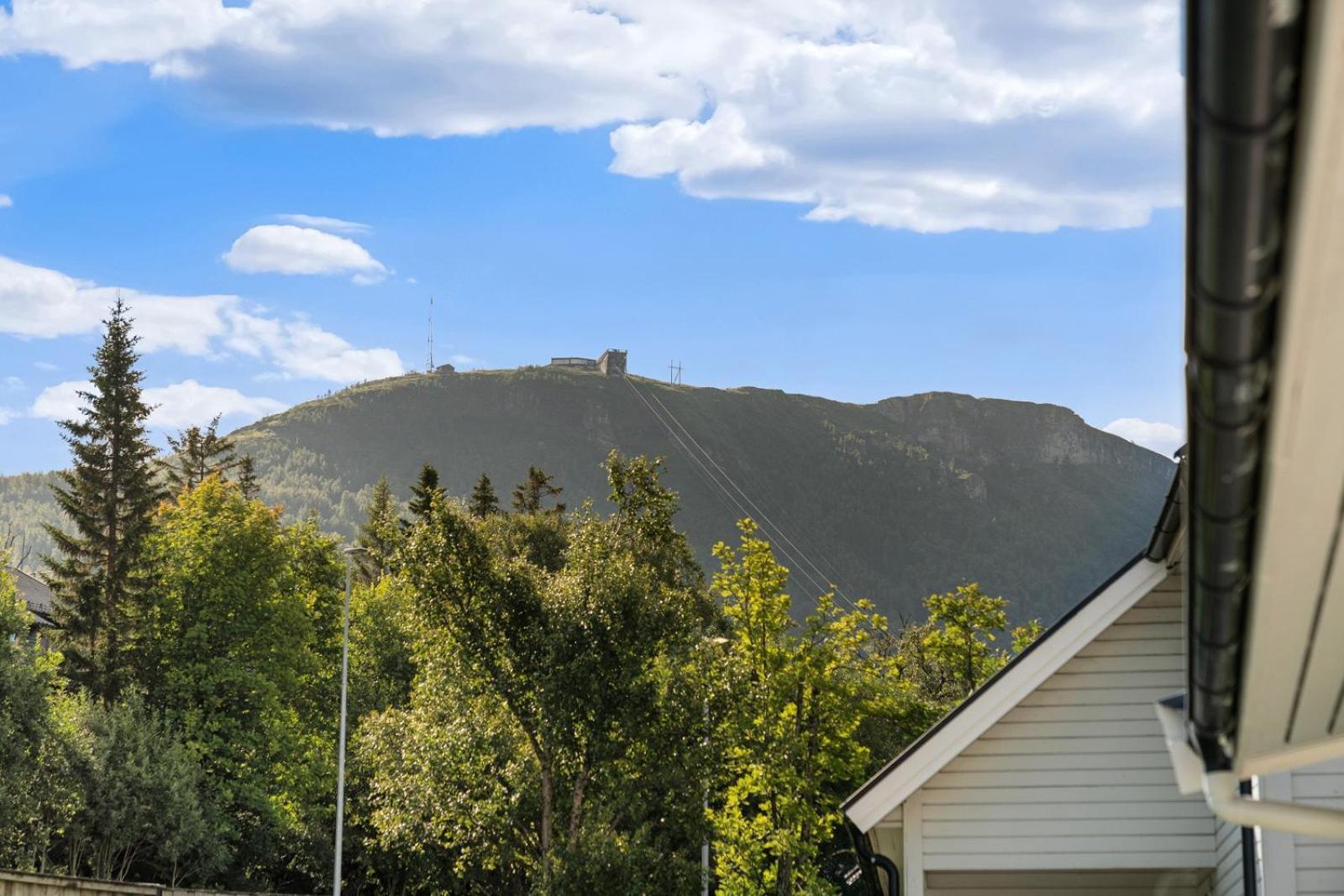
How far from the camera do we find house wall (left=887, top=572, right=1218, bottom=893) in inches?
486

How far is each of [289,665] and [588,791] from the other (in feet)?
84.6

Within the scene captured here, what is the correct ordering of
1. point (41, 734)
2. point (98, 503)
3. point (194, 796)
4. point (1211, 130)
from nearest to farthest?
point (1211, 130)
point (41, 734)
point (194, 796)
point (98, 503)

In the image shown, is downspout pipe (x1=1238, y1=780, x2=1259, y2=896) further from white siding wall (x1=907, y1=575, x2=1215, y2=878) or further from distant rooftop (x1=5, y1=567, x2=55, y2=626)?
distant rooftop (x1=5, y1=567, x2=55, y2=626)

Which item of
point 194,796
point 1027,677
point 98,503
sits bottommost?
point 194,796

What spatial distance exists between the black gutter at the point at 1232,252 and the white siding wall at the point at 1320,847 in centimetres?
837

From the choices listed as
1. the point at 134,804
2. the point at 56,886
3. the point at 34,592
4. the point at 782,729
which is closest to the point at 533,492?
the point at 34,592

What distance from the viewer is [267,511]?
6050cm

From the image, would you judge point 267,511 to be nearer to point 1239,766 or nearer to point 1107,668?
point 1107,668

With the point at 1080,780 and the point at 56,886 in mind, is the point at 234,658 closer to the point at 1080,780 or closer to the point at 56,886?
the point at 56,886

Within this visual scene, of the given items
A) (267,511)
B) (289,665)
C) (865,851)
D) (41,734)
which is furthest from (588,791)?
(267,511)

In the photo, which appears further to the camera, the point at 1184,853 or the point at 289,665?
the point at 289,665

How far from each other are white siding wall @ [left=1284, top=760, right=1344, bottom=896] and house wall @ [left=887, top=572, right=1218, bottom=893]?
185 centimetres

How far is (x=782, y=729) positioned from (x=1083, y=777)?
27316 millimetres

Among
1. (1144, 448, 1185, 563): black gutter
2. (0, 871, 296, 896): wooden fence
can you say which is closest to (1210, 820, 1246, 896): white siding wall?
(1144, 448, 1185, 563): black gutter
